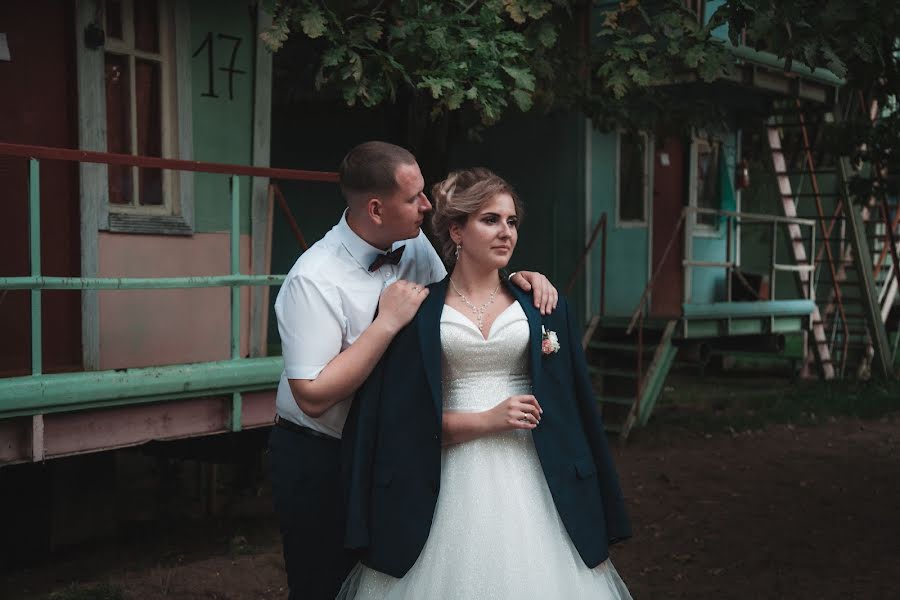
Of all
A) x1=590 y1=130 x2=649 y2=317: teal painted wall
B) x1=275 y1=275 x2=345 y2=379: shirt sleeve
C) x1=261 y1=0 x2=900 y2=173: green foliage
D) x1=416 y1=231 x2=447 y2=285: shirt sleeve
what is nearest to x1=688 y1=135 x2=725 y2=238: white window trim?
x1=590 y1=130 x2=649 y2=317: teal painted wall

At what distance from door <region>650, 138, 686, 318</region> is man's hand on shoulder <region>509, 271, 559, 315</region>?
10712 millimetres

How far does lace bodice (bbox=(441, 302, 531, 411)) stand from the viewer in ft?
10.4

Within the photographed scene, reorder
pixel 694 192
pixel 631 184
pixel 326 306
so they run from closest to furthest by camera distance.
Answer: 1. pixel 326 306
2. pixel 631 184
3. pixel 694 192

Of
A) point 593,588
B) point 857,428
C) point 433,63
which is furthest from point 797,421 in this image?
point 593,588

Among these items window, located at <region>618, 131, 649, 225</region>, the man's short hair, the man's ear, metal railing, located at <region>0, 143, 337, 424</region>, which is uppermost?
window, located at <region>618, 131, 649, 225</region>

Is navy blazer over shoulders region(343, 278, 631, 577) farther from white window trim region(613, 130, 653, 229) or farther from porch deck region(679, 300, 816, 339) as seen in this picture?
white window trim region(613, 130, 653, 229)

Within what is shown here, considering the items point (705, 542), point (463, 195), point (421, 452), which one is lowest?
point (705, 542)

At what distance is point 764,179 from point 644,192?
17.8 feet

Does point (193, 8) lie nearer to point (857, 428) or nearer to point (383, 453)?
point (383, 453)

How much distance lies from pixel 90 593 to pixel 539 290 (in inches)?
146

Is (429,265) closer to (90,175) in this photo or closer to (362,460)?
(362,460)

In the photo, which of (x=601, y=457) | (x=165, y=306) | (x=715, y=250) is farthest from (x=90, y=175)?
(x=715, y=250)

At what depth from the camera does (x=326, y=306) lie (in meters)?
3.12

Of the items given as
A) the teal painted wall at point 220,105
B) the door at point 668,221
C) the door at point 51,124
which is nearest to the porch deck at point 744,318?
the door at point 668,221
